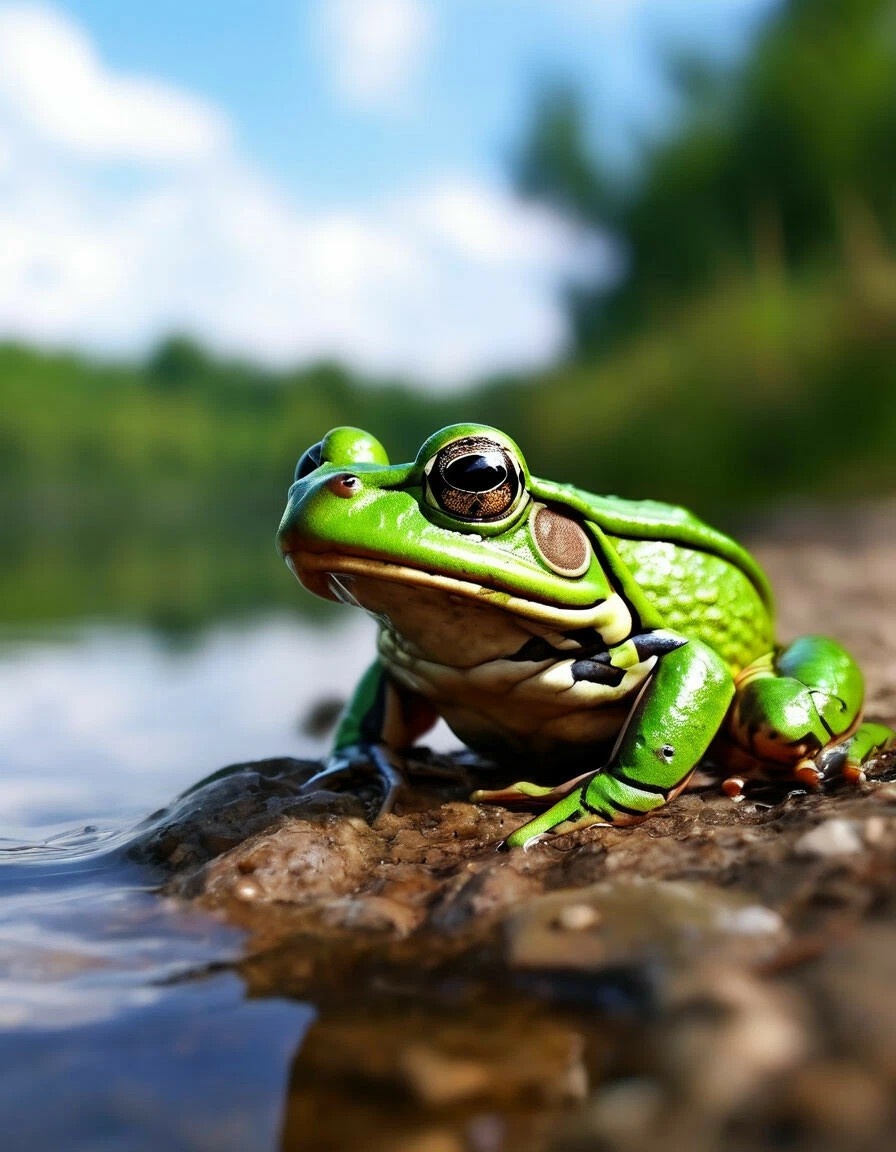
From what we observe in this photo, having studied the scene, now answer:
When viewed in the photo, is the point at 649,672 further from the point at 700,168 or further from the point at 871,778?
the point at 700,168

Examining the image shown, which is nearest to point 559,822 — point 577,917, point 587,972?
point 577,917

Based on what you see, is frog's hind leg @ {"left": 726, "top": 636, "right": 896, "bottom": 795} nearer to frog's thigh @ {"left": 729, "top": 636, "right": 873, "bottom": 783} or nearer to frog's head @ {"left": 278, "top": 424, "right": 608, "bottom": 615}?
frog's thigh @ {"left": 729, "top": 636, "right": 873, "bottom": 783}

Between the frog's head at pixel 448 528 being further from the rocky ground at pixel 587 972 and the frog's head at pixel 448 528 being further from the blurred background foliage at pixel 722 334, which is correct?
the blurred background foliage at pixel 722 334

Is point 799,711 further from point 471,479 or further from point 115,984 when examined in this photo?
point 115,984

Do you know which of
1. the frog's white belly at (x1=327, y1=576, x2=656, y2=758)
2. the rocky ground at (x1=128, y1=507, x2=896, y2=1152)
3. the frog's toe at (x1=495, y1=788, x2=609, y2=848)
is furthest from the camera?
the frog's white belly at (x1=327, y1=576, x2=656, y2=758)

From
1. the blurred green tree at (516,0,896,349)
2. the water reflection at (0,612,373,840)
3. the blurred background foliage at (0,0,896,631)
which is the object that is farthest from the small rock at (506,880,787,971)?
the blurred green tree at (516,0,896,349)

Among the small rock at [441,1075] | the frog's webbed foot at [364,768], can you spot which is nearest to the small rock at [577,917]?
the small rock at [441,1075]
